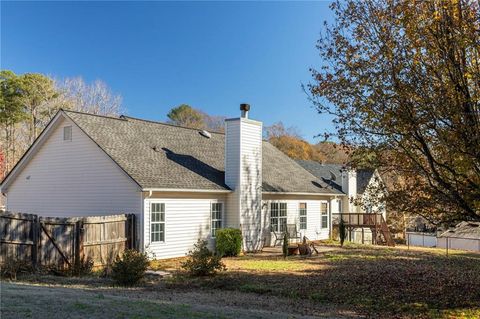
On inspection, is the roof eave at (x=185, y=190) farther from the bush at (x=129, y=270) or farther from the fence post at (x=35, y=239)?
the bush at (x=129, y=270)

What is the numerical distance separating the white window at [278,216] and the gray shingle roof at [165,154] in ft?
2.88

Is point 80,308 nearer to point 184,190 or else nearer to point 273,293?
point 273,293

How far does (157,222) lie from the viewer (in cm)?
1744

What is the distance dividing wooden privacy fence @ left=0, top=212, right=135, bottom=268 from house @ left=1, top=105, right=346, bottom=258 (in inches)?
33.4

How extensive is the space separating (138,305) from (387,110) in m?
6.27

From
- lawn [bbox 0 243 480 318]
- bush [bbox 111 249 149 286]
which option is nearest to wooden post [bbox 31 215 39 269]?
lawn [bbox 0 243 480 318]

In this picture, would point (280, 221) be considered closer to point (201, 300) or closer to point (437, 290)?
point (437, 290)

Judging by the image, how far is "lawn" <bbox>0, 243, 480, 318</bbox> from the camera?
24.8 feet

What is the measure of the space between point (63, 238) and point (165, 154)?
6.89m

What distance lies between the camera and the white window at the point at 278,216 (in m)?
23.2

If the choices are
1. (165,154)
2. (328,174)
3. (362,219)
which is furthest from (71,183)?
(328,174)

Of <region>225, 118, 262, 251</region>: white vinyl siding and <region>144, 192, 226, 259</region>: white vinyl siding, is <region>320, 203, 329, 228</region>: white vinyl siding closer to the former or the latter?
<region>225, 118, 262, 251</region>: white vinyl siding

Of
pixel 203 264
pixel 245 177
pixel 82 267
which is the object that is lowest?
pixel 82 267

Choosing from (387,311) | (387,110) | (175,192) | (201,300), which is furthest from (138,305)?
(175,192)
